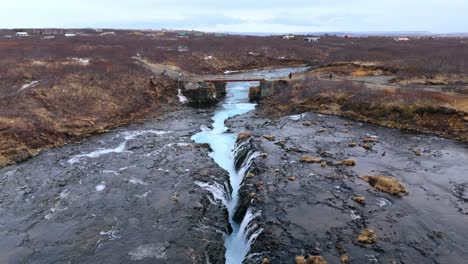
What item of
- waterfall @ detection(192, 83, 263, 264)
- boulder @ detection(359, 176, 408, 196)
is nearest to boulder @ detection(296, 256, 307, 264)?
waterfall @ detection(192, 83, 263, 264)

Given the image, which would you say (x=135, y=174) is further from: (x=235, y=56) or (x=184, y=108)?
(x=235, y=56)

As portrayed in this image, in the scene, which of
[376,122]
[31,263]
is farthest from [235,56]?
[31,263]

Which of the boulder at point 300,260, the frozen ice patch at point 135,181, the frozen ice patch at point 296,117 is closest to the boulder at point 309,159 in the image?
the frozen ice patch at point 135,181

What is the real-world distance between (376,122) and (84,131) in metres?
27.3

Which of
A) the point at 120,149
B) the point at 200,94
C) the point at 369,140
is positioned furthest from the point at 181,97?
the point at 369,140

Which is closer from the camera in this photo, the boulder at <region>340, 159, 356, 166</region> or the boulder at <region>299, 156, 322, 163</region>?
the boulder at <region>340, 159, 356, 166</region>

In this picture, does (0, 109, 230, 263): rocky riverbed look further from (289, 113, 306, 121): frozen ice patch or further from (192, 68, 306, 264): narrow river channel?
(289, 113, 306, 121): frozen ice patch

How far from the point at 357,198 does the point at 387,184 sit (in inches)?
111

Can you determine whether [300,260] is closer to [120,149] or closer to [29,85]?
[120,149]

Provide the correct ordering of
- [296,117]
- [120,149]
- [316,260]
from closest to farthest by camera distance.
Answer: [316,260] < [120,149] < [296,117]

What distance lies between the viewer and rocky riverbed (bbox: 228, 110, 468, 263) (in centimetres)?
1547

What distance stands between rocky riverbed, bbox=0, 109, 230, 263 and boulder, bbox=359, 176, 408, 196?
896cm

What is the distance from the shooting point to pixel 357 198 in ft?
63.7

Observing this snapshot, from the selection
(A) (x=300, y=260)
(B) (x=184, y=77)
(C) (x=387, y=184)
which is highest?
(B) (x=184, y=77)
